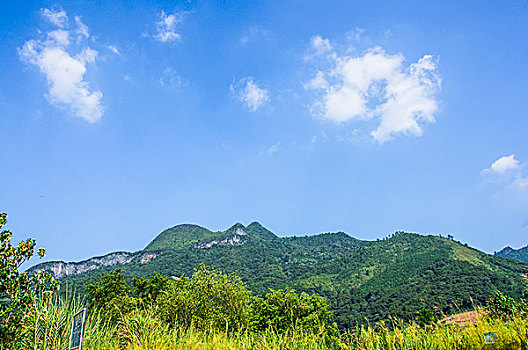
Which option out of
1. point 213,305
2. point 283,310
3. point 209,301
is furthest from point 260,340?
point 283,310

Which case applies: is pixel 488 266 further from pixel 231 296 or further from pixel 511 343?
pixel 511 343

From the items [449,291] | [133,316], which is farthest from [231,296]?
[449,291]

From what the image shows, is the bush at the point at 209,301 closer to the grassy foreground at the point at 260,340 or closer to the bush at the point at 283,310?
the bush at the point at 283,310

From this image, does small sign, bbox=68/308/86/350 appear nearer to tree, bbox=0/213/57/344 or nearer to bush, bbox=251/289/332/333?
tree, bbox=0/213/57/344

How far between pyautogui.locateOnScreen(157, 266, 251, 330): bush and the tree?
14934mm

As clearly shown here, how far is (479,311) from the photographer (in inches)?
262

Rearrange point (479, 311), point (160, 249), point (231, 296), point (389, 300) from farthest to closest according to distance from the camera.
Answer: point (160, 249), point (389, 300), point (231, 296), point (479, 311)

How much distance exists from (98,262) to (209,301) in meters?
188

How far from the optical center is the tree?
7.39 meters

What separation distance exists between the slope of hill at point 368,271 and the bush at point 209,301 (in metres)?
50.1

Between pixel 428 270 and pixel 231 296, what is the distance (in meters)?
105

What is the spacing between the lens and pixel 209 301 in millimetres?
24859

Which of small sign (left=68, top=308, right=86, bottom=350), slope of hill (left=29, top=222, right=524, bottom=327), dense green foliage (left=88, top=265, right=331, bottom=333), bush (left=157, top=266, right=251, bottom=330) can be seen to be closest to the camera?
small sign (left=68, top=308, right=86, bottom=350)

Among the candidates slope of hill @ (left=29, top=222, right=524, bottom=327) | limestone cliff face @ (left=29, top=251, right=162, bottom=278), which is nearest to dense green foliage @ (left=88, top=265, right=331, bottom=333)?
slope of hill @ (left=29, top=222, right=524, bottom=327)
